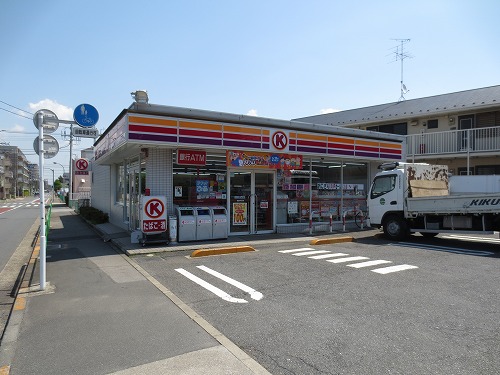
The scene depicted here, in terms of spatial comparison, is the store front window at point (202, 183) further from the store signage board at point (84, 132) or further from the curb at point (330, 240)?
the store signage board at point (84, 132)

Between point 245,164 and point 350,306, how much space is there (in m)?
7.72

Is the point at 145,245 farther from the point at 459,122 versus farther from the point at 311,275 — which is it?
the point at 459,122

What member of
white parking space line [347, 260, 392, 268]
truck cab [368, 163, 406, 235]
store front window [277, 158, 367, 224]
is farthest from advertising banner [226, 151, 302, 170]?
white parking space line [347, 260, 392, 268]

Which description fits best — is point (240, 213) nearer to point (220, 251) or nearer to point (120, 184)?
point (220, 251)

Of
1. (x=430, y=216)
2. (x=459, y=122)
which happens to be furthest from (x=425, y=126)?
(x=430, y=216)

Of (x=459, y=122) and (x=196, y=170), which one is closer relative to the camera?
(x=196, y=170)

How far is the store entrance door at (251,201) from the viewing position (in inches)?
507

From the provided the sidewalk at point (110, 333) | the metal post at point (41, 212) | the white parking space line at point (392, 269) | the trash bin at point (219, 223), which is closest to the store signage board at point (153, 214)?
the trash bin at point (219, 223)

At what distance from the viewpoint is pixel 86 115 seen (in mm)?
8453

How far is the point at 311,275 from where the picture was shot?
7586 millimetres

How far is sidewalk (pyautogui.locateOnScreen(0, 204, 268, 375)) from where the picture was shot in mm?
3723

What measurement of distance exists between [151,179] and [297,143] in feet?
18.2

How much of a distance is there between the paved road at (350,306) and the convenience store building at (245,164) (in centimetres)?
311

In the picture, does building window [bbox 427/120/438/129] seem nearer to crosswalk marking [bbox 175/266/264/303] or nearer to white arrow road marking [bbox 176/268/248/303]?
crosswalk marking [bbox 175/266/264/303]
